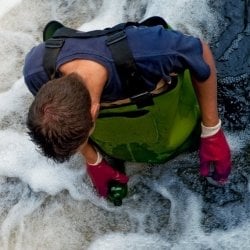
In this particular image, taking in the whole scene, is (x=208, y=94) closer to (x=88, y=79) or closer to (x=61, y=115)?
(x=88, y=79)

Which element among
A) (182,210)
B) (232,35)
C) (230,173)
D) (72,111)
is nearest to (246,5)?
(232,35)

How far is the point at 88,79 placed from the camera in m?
1.92

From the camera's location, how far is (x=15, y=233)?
2.96m

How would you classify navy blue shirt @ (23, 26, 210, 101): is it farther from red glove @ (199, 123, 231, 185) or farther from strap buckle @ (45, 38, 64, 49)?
red glove @ (199, 123, 231, 185)

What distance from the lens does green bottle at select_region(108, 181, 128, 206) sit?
111 inches

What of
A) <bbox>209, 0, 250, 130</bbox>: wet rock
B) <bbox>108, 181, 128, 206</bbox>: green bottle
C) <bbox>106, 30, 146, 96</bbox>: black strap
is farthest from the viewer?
<bbox>209, 0, 250, 130</bbox>: wet rock

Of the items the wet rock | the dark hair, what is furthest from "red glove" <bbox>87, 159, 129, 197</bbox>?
the dark hair

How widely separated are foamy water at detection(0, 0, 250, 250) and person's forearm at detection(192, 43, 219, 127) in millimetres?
548

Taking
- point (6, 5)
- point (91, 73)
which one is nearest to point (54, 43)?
point (91, 73)

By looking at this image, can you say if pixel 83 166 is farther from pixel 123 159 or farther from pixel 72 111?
pixel 72 111

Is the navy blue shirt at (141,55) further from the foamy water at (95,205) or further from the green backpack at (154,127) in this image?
the foamy water at (95,205)

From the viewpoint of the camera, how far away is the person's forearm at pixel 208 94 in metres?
2.26

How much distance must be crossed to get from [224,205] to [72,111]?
1294 mm

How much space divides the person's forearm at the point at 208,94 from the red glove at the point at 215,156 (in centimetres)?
8
